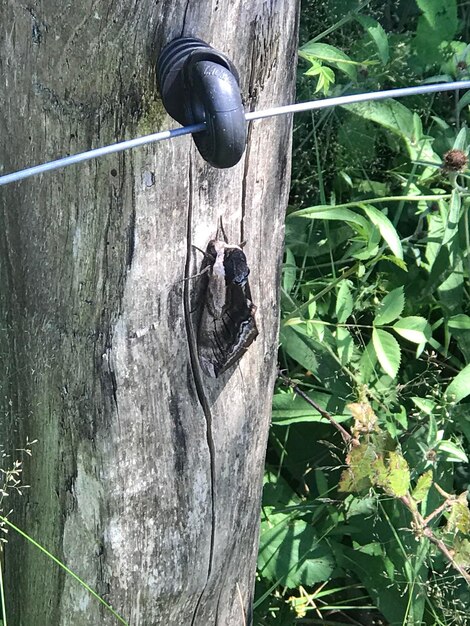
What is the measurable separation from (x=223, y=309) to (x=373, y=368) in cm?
77

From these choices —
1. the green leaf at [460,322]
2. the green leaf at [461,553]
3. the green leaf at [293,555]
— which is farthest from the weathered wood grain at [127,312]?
the green leaf at [460,322]

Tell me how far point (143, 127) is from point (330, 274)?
4.00 feet

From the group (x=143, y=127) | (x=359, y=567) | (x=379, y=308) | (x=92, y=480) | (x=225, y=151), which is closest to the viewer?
(x=225, y=151)

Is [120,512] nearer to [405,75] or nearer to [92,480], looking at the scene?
[92,480]

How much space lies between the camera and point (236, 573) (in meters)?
1.44

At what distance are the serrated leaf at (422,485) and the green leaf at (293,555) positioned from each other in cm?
36

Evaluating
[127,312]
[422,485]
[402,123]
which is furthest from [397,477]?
[402,123]

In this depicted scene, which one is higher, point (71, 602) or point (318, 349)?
point (318, 349)

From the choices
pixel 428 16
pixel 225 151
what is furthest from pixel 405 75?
pixel 225 151

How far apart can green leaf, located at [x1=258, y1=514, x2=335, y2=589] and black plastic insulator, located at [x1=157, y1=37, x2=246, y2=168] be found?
3.94 feet

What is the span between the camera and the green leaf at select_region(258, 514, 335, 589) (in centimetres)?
178

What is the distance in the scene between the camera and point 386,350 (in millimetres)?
1688

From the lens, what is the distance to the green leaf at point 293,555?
70.0 inches

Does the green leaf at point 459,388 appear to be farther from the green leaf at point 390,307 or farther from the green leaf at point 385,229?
the green leaf at point 385,229
